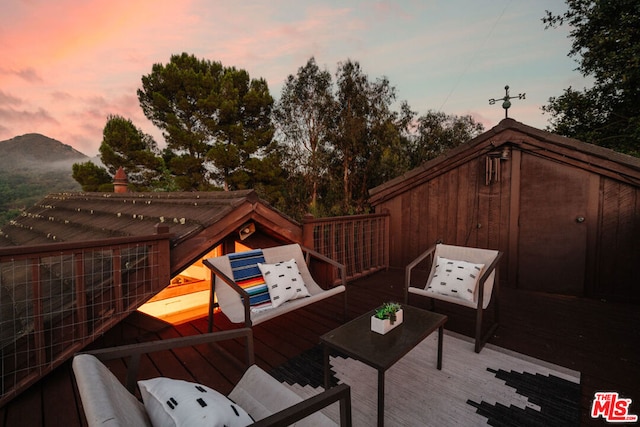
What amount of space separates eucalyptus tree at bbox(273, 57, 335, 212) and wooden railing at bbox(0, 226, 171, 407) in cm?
1075

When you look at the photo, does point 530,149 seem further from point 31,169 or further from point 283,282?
point 31,169

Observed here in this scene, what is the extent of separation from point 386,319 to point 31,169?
168 feet

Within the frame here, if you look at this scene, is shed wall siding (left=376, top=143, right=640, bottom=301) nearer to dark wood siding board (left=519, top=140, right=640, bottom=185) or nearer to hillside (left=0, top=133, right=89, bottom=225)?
dark wood siding board (left=519, top=140, right=640, bottom=185)

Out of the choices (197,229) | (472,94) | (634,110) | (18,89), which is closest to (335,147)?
(472,94)

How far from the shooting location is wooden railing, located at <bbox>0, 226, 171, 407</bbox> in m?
2.00

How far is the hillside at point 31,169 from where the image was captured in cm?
2106

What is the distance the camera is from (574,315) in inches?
137

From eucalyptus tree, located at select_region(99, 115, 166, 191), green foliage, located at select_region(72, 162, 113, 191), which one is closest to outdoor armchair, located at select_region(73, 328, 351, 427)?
eucalyptus tree, located at select_region(99, 115, 166, 191)

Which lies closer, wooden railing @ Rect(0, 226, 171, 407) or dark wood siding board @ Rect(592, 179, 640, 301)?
wooden railing @ Rect(0, 226, 171, 407)

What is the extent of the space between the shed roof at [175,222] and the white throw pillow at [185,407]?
1.76 metres

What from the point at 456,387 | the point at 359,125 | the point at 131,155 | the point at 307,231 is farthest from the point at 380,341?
the point at 131,155

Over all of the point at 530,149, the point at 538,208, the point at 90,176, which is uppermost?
the point at 90,176

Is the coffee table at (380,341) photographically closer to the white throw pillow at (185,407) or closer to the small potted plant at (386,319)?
the small potted plant at (386,319)

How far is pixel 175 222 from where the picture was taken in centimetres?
311
